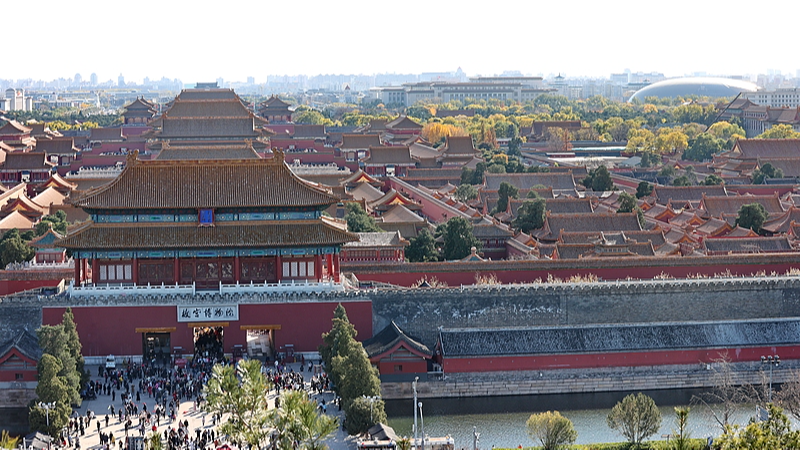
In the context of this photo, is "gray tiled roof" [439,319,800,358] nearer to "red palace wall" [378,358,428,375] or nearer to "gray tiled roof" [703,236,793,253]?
"red palace wall" [378,358,428,375]

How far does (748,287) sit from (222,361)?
59.3 ft

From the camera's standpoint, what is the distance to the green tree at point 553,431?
29.3 meters

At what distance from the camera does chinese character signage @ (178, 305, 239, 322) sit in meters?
38.4

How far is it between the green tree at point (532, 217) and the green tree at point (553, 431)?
2645cm

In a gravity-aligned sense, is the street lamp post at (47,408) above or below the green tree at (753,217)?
below

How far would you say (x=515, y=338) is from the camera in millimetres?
37344

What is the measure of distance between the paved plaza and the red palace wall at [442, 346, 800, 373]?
15.5 ft

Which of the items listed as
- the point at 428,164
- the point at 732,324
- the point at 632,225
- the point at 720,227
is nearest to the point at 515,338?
the point at 732,324

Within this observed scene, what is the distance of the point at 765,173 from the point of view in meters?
78.4

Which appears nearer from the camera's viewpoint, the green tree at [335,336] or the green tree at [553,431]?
the green tree at [553,431]

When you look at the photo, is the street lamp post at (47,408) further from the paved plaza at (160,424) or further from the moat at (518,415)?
the moat at (518,415)

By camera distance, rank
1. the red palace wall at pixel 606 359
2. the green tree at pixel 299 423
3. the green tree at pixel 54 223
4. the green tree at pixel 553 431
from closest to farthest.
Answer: the green tree at pixel 299 423 < the green tree at pixel 553 431 < the red palace wall at pixel 606 359 < the green tree at pixel 54 223

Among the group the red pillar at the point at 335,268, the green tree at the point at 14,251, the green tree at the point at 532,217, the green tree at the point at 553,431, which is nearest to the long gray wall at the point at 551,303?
the red pillar at the point at 335,268

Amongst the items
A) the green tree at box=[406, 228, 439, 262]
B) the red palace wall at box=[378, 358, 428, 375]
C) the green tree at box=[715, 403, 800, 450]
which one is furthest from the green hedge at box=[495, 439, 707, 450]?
the green tree at box=[406, 228, 439, 262]
